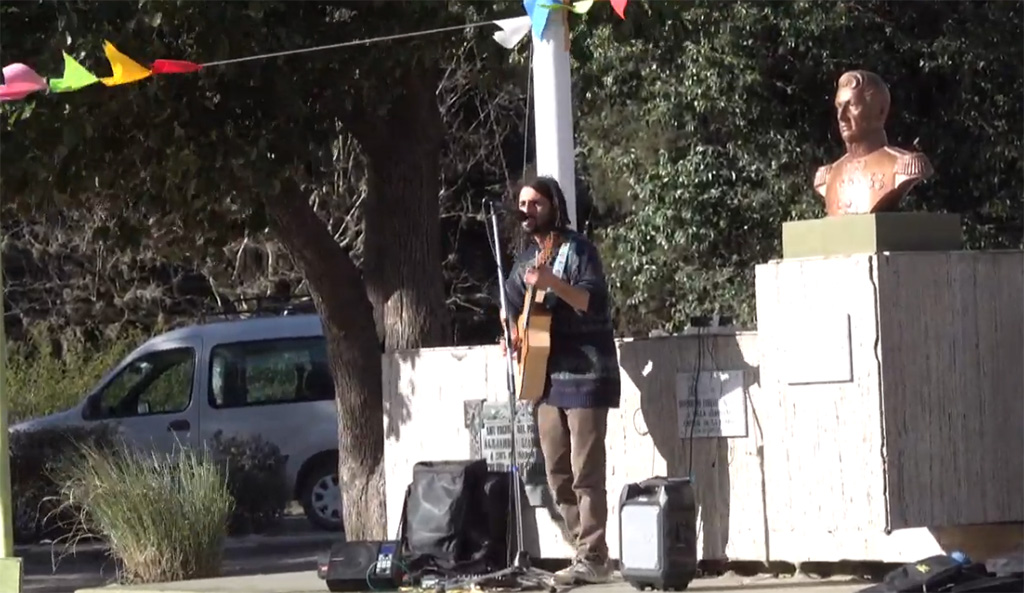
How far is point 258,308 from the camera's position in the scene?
1925cm

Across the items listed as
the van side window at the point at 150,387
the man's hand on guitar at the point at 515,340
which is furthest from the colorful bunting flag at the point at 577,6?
the van side window at the point at 150,387

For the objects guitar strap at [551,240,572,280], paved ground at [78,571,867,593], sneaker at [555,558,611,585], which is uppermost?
guitar strap at [551,240,572,280]

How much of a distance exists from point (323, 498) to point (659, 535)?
8423 millimetres

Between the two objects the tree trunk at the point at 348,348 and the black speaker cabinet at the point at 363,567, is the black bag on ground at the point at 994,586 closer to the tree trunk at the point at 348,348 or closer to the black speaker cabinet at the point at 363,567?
the black speaker cabinet at the point at 363,567

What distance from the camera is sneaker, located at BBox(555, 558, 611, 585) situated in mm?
8953

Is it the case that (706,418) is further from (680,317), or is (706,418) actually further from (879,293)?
(680,317)

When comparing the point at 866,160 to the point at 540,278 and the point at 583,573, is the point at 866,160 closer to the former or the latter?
the point at 540,278

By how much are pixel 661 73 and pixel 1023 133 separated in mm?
3171

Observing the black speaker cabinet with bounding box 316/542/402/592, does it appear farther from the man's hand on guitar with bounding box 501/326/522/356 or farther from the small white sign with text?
the small white sign with text

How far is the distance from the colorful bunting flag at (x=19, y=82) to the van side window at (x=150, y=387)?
6589 millimetres

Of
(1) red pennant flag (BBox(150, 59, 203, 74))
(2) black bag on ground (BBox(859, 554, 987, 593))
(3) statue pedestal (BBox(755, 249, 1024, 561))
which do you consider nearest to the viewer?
(2) black bag on ground (BBox(859, 554, 987, 593))

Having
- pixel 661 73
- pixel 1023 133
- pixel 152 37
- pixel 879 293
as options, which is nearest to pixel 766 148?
pixel 661 73

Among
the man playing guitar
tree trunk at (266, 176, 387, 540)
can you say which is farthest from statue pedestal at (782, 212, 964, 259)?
tree trunk at (266, 176, 387, 540)

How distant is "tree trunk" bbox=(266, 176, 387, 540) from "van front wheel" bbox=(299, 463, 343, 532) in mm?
4629
